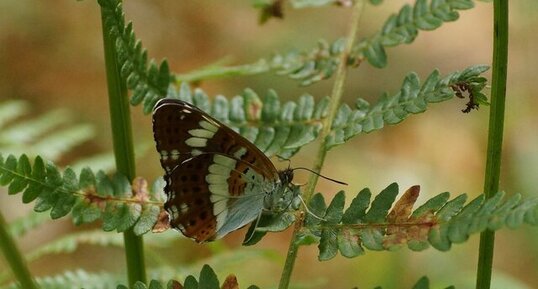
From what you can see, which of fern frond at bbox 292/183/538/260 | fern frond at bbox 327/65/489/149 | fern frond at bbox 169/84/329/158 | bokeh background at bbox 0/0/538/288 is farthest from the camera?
bokeh background at bbox 0/0/538/288

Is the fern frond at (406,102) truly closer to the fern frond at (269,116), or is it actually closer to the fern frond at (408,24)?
the fern frond at (269,116)

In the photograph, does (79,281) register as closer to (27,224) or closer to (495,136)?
(27,224)

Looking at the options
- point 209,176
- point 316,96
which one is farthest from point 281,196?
point 316,96

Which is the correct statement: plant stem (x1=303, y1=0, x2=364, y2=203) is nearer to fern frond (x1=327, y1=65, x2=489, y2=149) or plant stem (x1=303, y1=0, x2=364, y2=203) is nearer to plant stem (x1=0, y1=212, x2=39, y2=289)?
fern frond (x1=327, y1=65, x2=489, y2=149)

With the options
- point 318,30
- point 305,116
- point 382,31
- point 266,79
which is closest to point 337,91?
point 305,116

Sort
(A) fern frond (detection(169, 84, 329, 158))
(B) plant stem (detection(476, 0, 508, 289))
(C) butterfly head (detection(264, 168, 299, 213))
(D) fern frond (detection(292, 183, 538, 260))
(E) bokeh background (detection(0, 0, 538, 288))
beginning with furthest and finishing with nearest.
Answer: (E) bokeh background (detection(0, 0, 538, 288)) → (A) fern frond (detection(169, 84, 329, 158)) → (C) butterfly head (detection(264, 168, 299, 213)) → (B) plant stem (detection(476, 0, 508, 289)) → (D) fern frond (detection(292, 183, 538, 260))

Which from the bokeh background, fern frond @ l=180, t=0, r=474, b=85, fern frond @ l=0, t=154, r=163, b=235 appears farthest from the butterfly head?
the bokeh background

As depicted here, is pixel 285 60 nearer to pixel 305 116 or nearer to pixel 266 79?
pixel 305 116
